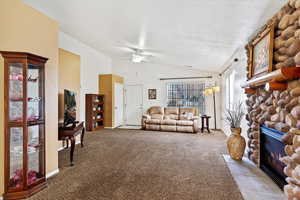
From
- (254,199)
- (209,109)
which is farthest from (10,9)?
(209,109)

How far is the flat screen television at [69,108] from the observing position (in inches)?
147

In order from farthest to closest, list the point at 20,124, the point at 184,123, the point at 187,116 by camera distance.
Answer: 1. the point at 187,116
2. the point at 184,123
3. the point at 20,124

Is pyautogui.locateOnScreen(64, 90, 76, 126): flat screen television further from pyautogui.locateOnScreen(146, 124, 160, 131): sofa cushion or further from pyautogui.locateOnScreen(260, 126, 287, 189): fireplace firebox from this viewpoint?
pyautogui.locateOnScreen(260, 126, 287, 189): fireplace firebox

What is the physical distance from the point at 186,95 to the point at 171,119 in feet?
4.73

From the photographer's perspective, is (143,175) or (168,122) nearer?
(143,175)

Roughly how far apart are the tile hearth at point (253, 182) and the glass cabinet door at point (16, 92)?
2938 mm

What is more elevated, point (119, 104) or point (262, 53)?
point (262, 53)

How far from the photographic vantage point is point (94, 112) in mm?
6418

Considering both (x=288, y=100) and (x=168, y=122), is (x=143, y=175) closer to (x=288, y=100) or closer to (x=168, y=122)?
(x=288, y=100)

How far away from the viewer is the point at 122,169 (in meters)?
2.82

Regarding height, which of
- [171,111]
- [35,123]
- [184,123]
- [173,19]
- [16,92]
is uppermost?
[173,19]

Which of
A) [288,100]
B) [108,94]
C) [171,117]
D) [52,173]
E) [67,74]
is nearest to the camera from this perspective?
[288,100]

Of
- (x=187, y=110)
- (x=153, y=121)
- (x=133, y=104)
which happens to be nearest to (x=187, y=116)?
(x=187, y=110)

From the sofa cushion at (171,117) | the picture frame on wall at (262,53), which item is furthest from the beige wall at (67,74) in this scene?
the picture frame on wall at (262,53)
